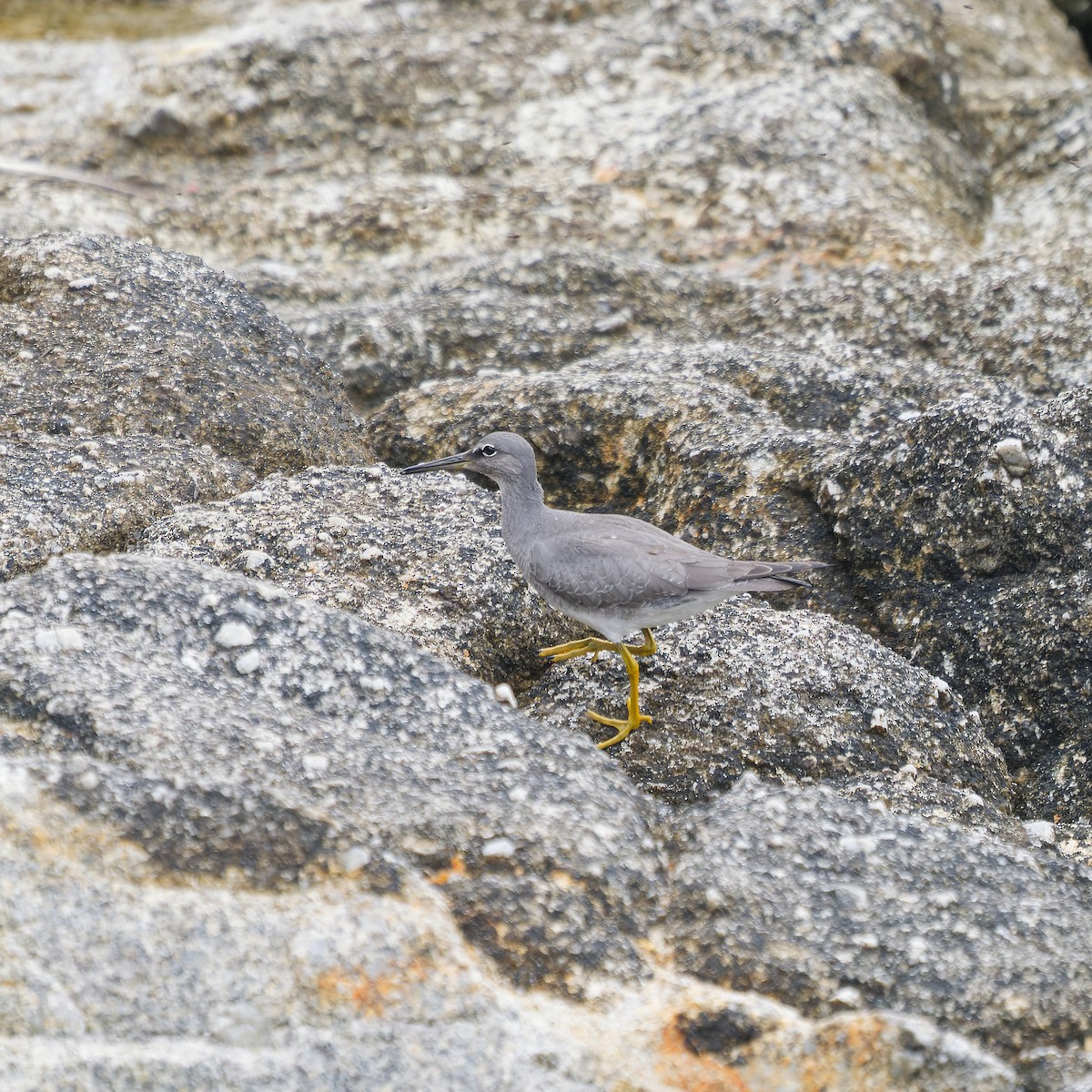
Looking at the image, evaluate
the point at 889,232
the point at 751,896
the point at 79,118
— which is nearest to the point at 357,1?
the point at 79,118

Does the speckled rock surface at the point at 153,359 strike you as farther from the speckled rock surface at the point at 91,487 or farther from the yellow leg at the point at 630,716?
the yellow leg at the point at 630,716

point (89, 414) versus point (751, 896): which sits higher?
point (751, 896)

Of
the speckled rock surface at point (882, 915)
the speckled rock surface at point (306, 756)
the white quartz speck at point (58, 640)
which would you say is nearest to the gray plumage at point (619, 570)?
the speckled rock surface at point (306, 756)

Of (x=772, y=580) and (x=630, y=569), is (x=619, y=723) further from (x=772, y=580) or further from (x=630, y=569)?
(x=772, y=580)

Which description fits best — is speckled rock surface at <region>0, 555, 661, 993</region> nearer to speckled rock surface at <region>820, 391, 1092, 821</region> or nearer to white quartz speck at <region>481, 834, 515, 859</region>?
white quartz speck at <region>481, 834, 515, 859</region>

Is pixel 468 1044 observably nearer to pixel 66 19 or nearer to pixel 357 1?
pixel 357 1

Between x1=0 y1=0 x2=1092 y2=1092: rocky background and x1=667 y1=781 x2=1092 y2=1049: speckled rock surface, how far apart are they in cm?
2

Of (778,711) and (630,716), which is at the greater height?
(778,711)

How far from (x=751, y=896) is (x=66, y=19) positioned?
1446 cm

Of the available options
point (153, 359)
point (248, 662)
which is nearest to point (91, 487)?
point (153, 359)

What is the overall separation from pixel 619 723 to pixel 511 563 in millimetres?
1257

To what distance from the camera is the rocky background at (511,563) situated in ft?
14.0

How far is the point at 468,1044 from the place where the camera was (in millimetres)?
4137

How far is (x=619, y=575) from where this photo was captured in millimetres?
6156
